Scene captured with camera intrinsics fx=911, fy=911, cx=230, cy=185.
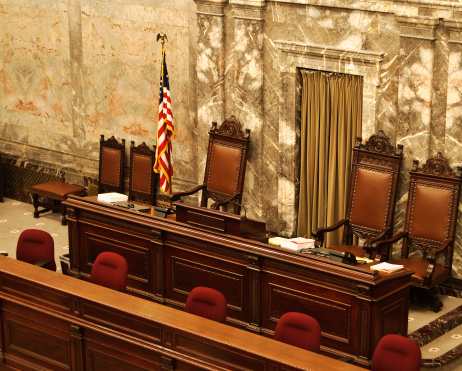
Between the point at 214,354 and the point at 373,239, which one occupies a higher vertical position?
the point at 373,239

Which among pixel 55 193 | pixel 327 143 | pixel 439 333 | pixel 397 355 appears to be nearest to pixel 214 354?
pixel 397 355

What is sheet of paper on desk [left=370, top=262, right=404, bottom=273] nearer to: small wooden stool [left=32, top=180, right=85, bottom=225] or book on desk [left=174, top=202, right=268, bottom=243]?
book on desk [left=174, top=202, right=268, bottom=243]

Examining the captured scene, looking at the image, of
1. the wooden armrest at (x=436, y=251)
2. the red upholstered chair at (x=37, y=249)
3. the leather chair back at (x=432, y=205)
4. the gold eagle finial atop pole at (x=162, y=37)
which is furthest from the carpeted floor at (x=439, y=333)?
the gold eagle finial atop pole at (x=162, y=37)

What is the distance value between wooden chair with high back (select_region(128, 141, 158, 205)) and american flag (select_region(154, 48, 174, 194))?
55 centimetres

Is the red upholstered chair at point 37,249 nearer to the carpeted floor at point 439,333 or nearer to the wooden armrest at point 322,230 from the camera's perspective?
the carpeted floor at point 439,333

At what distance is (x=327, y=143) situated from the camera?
32.3 feet

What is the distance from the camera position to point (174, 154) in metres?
11.4

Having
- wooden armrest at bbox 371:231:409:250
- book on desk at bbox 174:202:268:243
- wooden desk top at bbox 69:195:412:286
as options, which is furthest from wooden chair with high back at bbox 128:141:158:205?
wooden armrest at bbox 371:231:409:250

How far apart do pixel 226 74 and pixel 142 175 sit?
5.81ft

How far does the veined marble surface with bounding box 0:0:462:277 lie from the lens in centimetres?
891

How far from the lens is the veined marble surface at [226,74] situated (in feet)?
29.2

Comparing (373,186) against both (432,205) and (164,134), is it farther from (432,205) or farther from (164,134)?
(164,134)

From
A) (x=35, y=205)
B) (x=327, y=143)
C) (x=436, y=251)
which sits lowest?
(x=35, y=205)

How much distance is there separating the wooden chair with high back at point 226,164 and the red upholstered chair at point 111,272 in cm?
259
